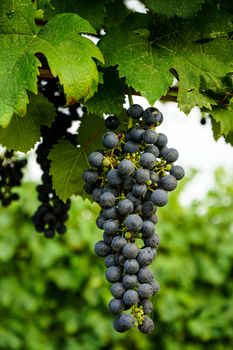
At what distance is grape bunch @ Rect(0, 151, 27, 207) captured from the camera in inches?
75.6

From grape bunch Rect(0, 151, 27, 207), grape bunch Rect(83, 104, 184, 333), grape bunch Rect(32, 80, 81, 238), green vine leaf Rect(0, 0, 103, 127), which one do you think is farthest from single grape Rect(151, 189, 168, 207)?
grape bunch Rect(0, 151, 27, 207)

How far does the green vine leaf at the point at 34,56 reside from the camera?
1100 millimetres

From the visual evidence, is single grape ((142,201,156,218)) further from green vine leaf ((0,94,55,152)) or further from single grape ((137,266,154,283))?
green vine leaf ((0,94,55,152))

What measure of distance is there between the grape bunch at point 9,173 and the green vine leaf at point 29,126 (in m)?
0.47

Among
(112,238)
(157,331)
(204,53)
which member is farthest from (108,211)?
(157,331)

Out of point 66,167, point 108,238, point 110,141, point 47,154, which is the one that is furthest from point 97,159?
point 47,154

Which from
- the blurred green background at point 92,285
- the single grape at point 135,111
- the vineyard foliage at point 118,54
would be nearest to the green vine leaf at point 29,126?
the vineyard foliage at point 118,54

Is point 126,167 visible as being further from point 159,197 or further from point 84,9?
point 84,9

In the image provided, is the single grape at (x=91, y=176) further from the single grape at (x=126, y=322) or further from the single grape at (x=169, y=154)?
the single grape at (x=126, y=322)

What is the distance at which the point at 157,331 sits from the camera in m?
4.38

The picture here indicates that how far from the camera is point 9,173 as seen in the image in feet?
6.42

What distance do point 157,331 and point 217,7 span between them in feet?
10.9

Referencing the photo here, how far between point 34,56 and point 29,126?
319mm

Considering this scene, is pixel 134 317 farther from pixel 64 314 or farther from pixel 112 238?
pixel 64 314
